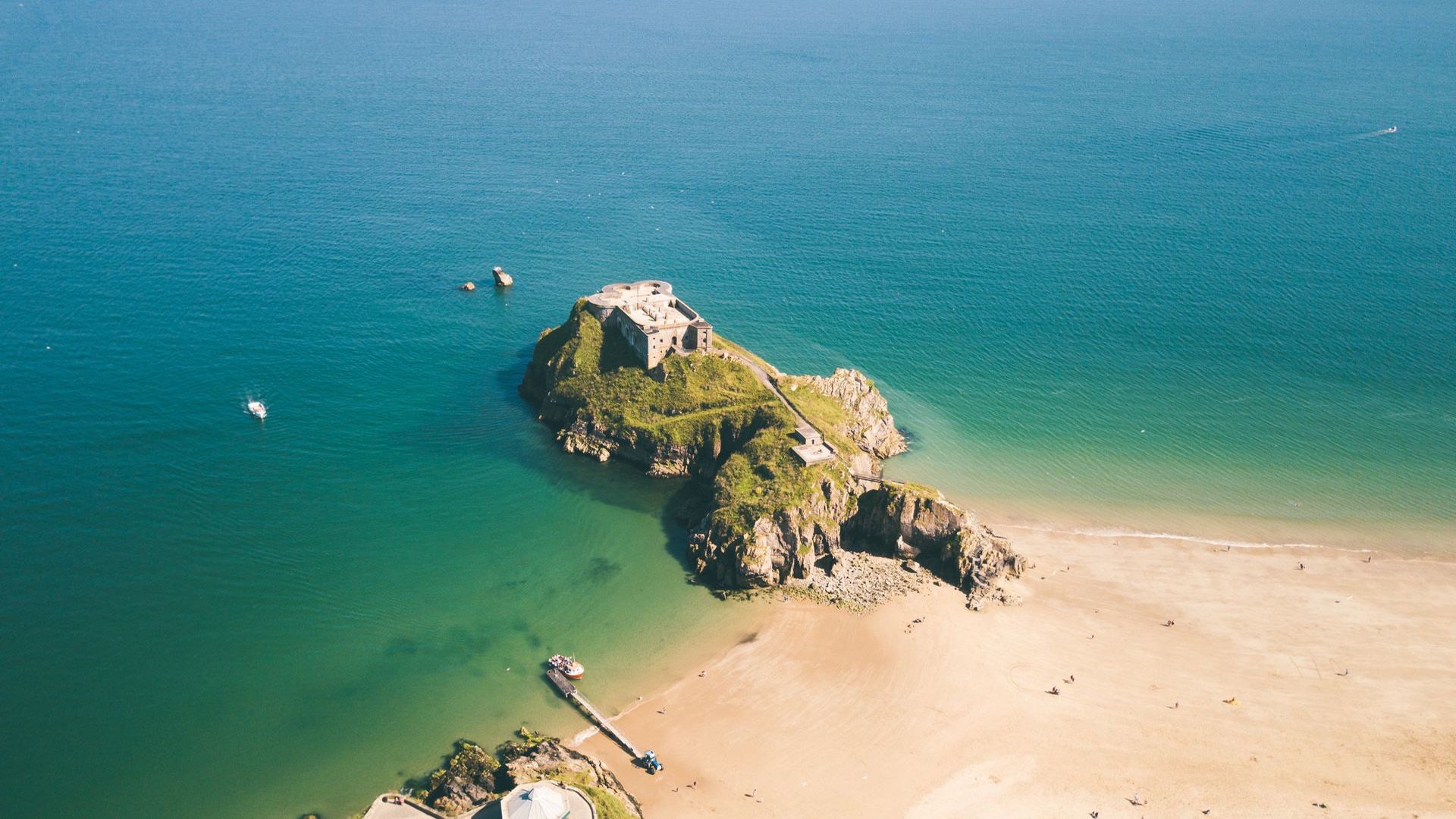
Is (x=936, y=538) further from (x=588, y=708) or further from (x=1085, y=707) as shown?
(x=588, y=708)

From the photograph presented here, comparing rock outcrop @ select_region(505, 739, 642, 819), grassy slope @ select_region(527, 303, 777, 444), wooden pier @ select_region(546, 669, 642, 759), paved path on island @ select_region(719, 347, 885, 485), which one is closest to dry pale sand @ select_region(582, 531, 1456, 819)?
wooden pier @ select_region(546, 669, 642, 759)

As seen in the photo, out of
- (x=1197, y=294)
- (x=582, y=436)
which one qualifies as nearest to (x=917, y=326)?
(x=1197, y=294)

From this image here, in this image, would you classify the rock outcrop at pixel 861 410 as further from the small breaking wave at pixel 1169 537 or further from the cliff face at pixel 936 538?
the small breaking wave at pixel 1169 537

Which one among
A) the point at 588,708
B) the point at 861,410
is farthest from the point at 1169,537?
the point at 588,708

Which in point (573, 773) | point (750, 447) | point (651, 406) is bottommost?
point (573, 773)

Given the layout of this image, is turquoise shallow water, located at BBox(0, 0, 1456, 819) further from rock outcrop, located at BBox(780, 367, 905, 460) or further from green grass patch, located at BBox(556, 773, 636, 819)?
green grass patch, located at BBox(556, 773, 636, 819)

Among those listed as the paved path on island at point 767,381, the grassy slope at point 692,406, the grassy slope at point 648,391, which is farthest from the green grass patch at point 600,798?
the paved path on island at point 767,381
